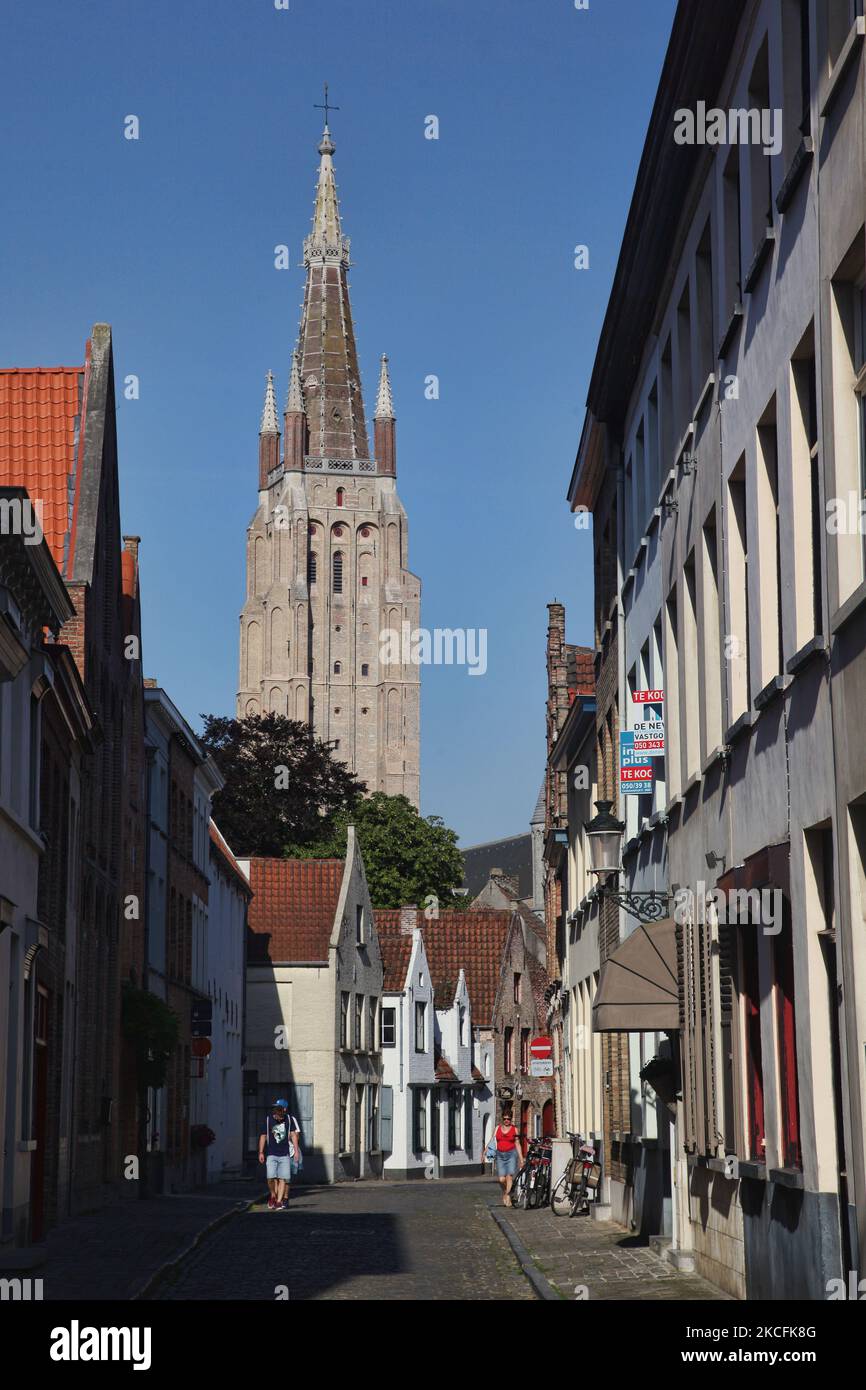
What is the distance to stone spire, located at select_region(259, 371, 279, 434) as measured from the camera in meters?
164

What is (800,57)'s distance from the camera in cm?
1343

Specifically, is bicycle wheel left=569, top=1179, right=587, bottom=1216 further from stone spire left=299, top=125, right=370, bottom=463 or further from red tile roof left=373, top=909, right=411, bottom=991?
stone spire left=299, top=125, right=370, bottom=463

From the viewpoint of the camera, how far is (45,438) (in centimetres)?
3347

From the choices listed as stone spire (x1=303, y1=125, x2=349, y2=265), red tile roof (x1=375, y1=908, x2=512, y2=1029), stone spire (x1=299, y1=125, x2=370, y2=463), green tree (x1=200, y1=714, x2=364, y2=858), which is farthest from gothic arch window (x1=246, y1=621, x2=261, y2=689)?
red tile roof (x1=375, y1=908, x2=512, y2=1029)

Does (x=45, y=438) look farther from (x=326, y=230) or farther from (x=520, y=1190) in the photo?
(x=326, y=230)

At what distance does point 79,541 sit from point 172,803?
14030 millimetres

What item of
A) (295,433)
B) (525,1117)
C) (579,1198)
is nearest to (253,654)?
(295,433)

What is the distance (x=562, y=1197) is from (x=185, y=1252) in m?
9.73

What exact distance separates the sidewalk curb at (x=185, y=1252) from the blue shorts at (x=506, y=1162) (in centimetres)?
436

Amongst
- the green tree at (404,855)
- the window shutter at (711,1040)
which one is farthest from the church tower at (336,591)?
the window shutter at (711,1040)

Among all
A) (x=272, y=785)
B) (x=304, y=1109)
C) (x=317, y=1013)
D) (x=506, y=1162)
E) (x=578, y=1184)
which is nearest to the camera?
(x=578, y=1184)

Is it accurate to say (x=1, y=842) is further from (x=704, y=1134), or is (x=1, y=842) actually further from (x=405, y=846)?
(x=405, y=846)

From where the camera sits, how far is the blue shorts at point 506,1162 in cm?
3484

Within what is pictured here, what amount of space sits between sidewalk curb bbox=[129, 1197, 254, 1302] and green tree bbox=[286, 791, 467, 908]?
56.9m
